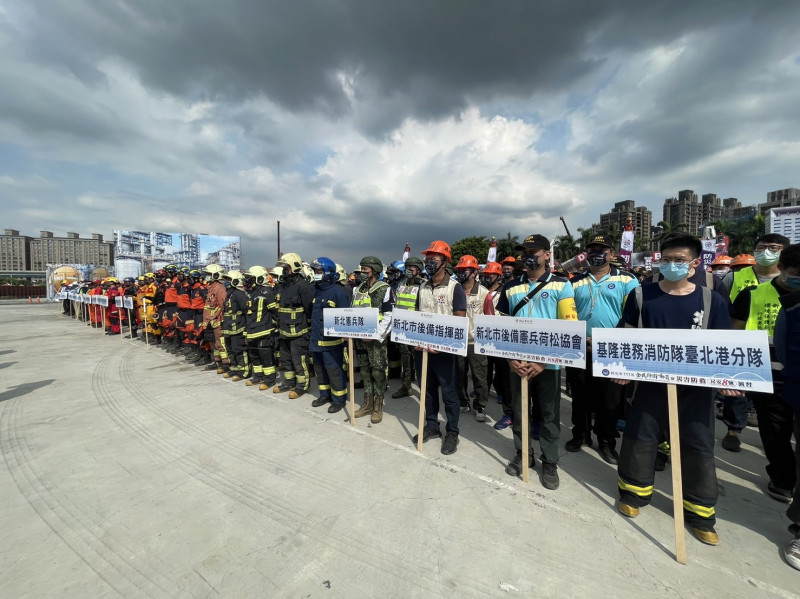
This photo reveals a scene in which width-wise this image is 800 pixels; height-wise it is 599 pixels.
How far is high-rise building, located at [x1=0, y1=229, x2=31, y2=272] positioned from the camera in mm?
94125

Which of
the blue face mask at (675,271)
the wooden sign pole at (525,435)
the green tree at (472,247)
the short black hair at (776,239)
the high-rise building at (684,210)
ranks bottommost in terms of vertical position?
the wooden sign pole at (525,435)

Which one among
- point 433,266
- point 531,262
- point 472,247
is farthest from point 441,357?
point 472,247

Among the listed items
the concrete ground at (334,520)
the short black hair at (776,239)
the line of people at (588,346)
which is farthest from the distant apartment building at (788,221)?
the concrete ground at (334,520)

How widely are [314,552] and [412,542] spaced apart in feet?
2.25

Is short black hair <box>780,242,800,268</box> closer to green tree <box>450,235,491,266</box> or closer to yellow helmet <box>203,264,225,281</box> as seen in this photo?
yellow helmet <box>203,264,225,281</box>

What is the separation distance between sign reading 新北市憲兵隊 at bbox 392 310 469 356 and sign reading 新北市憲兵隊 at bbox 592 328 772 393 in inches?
47.1

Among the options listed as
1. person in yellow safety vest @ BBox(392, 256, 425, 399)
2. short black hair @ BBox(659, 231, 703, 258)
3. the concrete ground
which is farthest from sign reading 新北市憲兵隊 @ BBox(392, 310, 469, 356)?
short black hair @ BBox(659, 231, 703, 258)

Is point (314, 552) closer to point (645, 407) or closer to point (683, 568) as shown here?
point (683, 568)

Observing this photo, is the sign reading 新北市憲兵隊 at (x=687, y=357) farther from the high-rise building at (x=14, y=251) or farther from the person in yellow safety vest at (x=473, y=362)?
the high-rise building at (x=14, y=251)

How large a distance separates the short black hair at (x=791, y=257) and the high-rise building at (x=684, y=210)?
90.6m

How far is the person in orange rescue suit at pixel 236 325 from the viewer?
614 centimetres

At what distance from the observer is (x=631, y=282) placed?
351 centimetres

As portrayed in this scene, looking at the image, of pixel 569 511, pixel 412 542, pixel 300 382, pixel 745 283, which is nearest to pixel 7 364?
pixel 300 382

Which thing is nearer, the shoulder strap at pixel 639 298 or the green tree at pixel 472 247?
the shoulder strap at pixel 639 298
